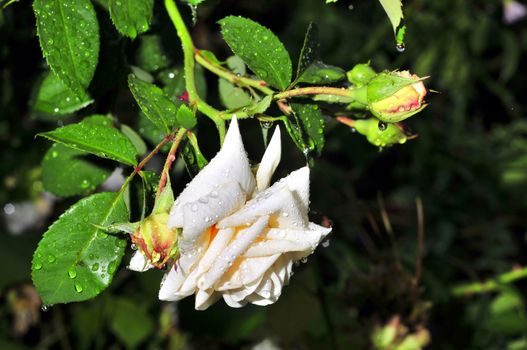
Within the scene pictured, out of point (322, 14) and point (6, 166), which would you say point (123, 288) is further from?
point (322, 14)

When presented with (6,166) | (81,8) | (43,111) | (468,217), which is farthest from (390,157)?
(81,8)

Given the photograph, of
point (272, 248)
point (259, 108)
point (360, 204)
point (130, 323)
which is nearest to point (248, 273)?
point (272, 248)

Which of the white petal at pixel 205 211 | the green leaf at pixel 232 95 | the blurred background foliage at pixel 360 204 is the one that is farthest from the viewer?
the blurred background foliage at pixel 360 204

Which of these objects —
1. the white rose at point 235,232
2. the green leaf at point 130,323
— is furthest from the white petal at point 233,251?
the green leaf at point 130,323

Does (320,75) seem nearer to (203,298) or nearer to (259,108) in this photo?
(259,108)

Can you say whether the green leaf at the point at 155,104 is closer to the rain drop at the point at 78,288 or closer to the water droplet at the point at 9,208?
the rain drop at the point at 78,288

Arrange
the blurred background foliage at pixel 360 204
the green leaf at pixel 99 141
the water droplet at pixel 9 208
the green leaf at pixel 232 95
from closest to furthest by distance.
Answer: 1. the green leaf at pixel 99 141
2. the green leaf at pixel 232 95
3. the blurred background foliage at pixel 360 204
4. the water droplet at pixel 9 208

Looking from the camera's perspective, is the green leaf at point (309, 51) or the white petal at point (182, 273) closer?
→ the white petal at point (182, 273)
